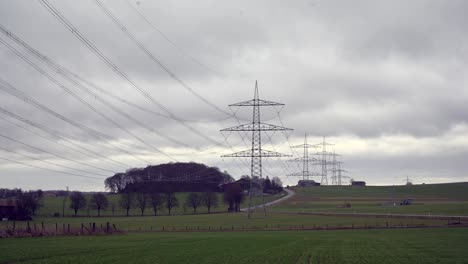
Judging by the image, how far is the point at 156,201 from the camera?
172375 mm

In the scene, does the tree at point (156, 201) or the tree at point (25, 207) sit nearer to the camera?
the tree at point (25, 207)

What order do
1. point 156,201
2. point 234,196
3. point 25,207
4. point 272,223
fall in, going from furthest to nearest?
point 234,196 → point 156,201 → point 25,207 → point 272,223

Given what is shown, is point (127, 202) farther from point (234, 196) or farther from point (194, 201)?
point (234, 196)

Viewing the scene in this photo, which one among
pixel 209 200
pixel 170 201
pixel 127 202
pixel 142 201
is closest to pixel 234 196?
pixel 209 200

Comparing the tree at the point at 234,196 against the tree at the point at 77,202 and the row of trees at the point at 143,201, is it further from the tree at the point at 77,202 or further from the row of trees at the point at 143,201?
the tree at the point at 77,202

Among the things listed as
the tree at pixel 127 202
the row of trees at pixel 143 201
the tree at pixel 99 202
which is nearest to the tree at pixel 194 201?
the row of trees at pixel 143 201

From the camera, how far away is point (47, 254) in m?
42.7

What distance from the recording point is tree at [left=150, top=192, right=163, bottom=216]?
17162 centimetres

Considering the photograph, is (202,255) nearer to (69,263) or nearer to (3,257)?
(69,263)

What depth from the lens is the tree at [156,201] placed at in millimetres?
171625

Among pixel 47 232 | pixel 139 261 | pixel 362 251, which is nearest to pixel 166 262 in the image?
pixel 139 261

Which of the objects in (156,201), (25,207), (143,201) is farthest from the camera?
(143,201)

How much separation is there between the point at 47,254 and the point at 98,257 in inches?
180

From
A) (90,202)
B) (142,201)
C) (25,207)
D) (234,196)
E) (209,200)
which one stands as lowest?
(25,207)
